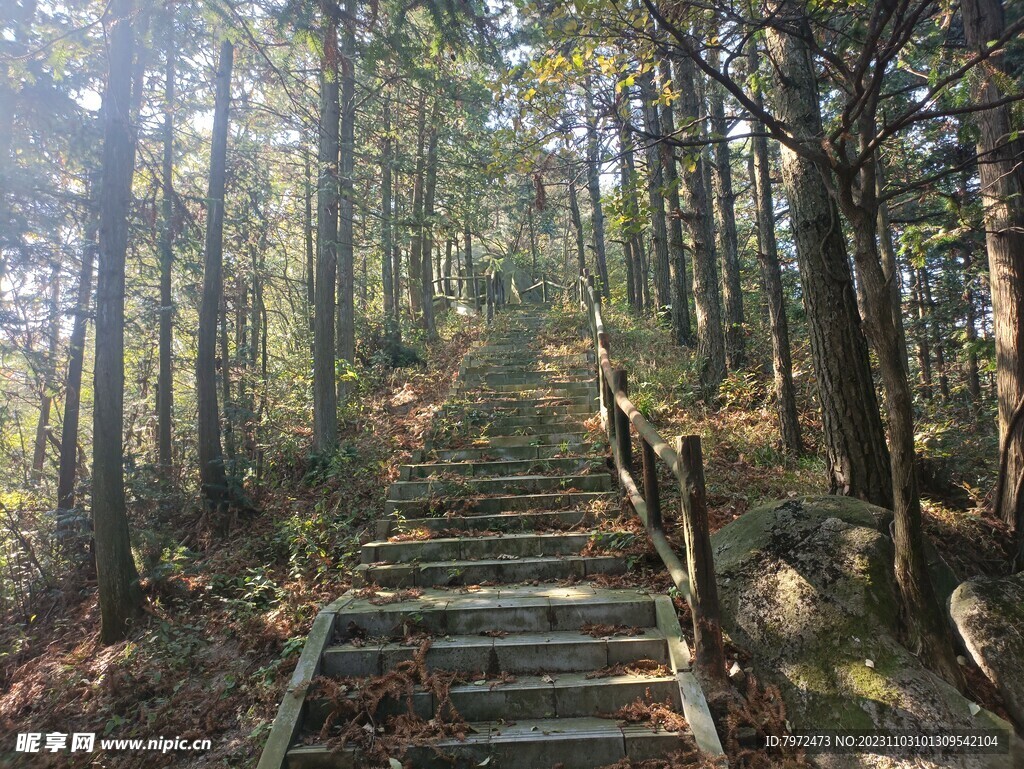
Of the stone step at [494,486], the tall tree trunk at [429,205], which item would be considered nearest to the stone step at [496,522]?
the stone step at [494,486]

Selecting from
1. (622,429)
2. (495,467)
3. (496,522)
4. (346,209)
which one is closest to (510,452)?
(495,467)

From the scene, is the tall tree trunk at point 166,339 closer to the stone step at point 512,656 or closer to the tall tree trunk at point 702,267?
the stone step at point 512,656

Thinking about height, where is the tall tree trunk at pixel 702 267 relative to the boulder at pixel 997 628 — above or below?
above

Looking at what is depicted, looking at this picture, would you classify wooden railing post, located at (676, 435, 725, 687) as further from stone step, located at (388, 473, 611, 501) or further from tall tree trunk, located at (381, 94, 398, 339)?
tall tree trunk, located at (381, 94, 398, 339)

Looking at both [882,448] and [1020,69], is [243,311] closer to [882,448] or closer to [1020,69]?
[882,448]

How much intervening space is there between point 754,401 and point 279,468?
7.26 metres

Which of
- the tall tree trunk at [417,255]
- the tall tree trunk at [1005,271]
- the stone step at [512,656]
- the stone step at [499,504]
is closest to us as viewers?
the stone step at [512,656]

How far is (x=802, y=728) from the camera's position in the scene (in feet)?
10.2

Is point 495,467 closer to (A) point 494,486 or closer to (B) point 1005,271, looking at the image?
(A) point 494,486

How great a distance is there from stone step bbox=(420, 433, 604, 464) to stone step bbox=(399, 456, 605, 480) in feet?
0.71

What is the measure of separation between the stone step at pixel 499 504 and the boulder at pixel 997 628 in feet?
9.23

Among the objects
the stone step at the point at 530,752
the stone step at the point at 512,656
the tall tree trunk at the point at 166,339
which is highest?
the tall tree trunk at the point at 166,339

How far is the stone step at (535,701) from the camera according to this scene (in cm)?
342

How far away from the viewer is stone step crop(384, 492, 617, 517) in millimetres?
5805
